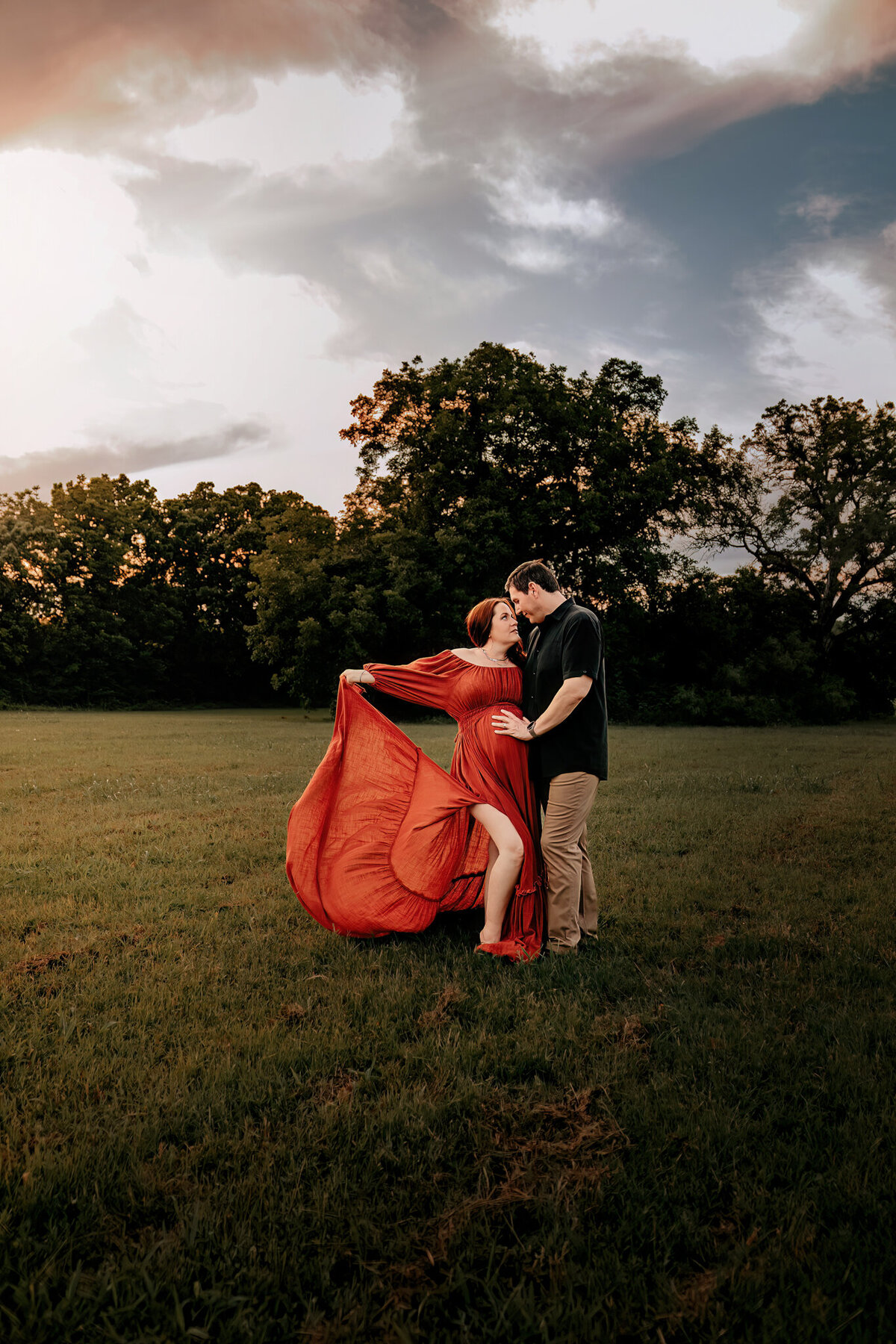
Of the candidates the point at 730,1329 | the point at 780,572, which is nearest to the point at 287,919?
the point at 730,1329

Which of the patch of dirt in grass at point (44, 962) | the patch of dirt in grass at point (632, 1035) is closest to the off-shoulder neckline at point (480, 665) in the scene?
the patch of dirt in grass at point (632, 1035)

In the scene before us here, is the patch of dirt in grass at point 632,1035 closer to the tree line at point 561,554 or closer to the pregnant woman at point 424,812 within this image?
the pregnant woman at point 424,812

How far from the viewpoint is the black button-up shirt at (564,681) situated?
187 inches

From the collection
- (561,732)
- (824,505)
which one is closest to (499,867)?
(561,732)

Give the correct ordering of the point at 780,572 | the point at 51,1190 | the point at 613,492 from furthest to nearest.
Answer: the point at 780,572 < the point at 613,492 < the point at 51,1190

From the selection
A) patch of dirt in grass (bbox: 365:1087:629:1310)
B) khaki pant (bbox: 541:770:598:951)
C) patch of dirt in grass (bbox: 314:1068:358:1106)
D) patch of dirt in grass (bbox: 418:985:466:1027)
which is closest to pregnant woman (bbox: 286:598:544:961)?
khaki pant (bbox: 541:770:598:951)

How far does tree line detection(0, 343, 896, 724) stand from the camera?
29.9 metres

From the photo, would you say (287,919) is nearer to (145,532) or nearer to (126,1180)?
(126,1180)

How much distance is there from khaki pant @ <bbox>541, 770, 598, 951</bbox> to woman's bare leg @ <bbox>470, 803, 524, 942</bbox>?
0.77ft

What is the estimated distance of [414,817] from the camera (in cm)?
512

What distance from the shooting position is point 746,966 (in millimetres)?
4809

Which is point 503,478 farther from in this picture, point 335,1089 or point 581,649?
point 335,1089

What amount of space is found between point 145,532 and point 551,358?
26.7 m

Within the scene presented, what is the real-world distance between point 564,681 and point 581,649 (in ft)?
0.74
